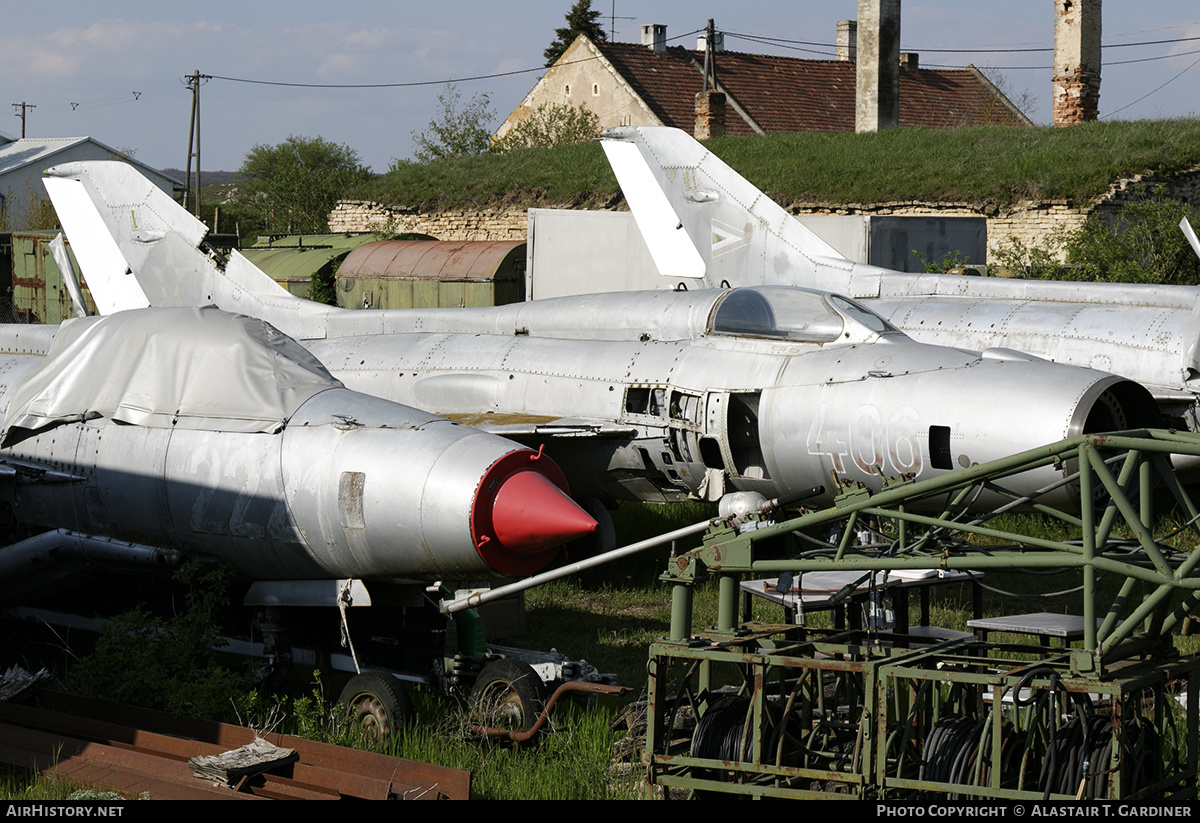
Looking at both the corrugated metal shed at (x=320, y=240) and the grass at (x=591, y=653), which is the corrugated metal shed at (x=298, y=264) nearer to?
the corrugated metal shed at (x=320, y=240)

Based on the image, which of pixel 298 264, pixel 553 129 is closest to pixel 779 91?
pixel 553 129

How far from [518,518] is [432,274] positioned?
16.8m

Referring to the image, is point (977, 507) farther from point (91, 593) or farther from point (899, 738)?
point (91, 593)

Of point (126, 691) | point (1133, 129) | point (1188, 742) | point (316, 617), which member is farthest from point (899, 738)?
point (1133, 129)

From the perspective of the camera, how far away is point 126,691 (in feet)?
22.1

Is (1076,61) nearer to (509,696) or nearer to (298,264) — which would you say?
(298,264)

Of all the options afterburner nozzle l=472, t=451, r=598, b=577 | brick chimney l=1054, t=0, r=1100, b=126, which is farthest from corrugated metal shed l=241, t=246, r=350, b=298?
afterburner nozzle l=472, t=451, r=598, b=577

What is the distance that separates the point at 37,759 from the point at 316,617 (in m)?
1.82

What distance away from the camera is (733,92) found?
41281 millimetres

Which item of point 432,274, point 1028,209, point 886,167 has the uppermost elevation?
point 886,167

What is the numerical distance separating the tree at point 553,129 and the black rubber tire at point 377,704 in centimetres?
3430

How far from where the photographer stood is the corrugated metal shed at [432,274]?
869 inches

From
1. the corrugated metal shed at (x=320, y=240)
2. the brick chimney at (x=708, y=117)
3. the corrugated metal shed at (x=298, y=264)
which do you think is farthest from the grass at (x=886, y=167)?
the corrugated metal shed at (x=298, y=264)

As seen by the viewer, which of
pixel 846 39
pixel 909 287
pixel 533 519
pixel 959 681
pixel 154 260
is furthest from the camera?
pixel 846 39
